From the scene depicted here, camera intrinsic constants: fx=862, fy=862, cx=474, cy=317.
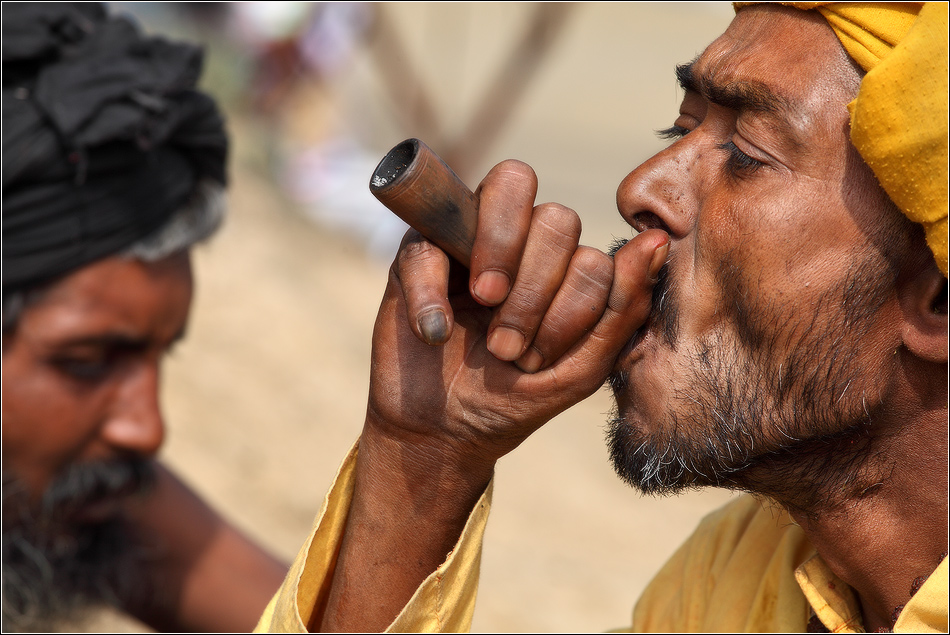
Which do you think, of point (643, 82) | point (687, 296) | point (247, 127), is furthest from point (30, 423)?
point (643, 82)

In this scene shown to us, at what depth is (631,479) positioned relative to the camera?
183cm

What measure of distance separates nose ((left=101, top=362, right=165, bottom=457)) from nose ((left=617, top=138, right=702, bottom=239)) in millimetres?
2136

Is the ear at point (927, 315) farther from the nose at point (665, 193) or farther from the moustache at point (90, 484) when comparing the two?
the moustache at point (90, 484)

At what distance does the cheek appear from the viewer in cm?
296

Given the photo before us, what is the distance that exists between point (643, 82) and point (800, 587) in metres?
23.1

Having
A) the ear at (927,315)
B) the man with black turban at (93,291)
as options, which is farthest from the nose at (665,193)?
the man with black turban at (93,291)

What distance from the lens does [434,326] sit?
5.11 ft

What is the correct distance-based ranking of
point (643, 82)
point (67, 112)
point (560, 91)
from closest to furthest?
point (67, 112)
point (560, 91)
point (643, 82)

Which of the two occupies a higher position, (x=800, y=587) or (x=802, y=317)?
(x=802, y=317)

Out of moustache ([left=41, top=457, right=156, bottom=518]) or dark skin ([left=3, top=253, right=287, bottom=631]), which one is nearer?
dark skin ([left=3, top=253, right=287, bottom=631])

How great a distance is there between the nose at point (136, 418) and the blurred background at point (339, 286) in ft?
2.42

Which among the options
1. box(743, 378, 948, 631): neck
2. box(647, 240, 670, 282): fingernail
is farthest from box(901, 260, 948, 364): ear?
box(647, 240, 670, 282): fingernail

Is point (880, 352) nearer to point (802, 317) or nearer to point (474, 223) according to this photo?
point (802, 317)

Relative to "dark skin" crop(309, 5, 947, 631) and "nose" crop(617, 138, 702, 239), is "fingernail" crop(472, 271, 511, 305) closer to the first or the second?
"dark skin" crop(309, 5, 947, 631)
